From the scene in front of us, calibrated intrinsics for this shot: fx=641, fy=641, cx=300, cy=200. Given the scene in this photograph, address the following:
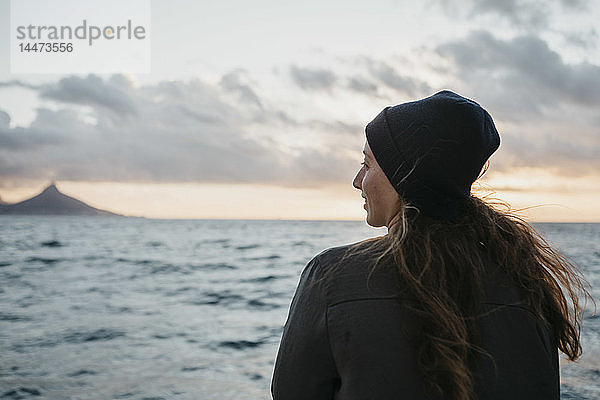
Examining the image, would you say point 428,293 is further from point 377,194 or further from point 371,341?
point 377,194

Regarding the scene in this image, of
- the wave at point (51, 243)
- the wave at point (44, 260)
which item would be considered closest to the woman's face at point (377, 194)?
the wave at point (44, 260)

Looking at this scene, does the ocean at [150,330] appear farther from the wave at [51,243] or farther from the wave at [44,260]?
the wave at [51,243]

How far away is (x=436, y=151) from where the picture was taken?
1.33 metres

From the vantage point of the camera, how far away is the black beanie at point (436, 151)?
1332 mm

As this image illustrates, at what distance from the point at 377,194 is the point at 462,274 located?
0.89ft

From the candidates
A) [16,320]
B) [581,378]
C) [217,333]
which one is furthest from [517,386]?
[16,320]

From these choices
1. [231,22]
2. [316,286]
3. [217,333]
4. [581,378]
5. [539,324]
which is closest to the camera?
[316,286]

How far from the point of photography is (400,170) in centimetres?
137

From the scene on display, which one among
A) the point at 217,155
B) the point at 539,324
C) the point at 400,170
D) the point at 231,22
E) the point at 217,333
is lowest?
the point at 217,333

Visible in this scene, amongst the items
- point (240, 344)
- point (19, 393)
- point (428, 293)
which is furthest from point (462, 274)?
point (240, 344)

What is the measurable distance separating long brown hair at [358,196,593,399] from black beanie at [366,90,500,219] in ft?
0.15

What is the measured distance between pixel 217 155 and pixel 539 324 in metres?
49.1

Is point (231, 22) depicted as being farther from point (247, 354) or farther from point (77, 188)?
point (77, 188)

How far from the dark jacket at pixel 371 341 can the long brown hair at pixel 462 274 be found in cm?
3
